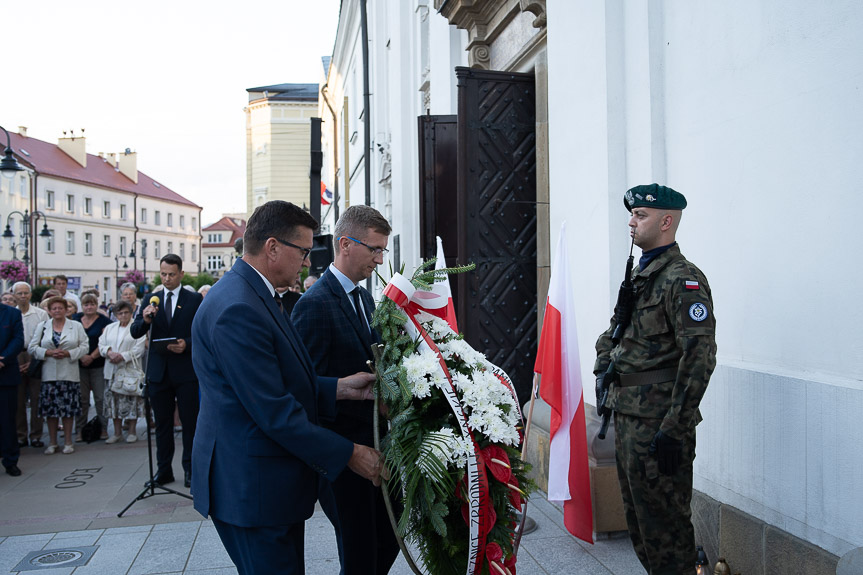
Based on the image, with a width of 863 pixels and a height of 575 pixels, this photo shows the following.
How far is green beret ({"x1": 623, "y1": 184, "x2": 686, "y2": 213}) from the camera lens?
3.61 meters

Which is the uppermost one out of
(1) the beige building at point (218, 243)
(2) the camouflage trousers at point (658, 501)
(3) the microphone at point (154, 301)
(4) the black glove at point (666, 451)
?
(1) the beige building at point (218, 243)

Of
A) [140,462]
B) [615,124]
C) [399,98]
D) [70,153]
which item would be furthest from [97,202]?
[615,124]

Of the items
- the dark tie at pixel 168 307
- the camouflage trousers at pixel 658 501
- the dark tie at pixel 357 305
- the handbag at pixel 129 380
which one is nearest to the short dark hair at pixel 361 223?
the dark tie at pixel 357 305

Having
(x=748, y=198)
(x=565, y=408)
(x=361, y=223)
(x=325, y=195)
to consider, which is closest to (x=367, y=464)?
(x=361, y=223)

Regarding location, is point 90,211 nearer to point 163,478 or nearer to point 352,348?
point 163,478

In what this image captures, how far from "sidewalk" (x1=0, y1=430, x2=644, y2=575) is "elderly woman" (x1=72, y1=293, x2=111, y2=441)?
2.11 m

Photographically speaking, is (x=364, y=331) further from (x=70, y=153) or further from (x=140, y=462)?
(x=70, y=153)

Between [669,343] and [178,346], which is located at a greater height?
[669,343]

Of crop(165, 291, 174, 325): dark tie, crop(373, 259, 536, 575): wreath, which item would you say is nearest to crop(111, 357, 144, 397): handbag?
crop(165, 291, 174, 325): dark tie

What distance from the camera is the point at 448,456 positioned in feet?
8.93

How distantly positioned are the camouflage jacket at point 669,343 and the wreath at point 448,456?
0.84 metres

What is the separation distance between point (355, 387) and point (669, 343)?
154cm

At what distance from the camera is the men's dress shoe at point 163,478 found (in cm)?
685

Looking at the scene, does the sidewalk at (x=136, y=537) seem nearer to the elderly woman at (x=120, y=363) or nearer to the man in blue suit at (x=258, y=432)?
the elderly woman at (x=120, y=363)
